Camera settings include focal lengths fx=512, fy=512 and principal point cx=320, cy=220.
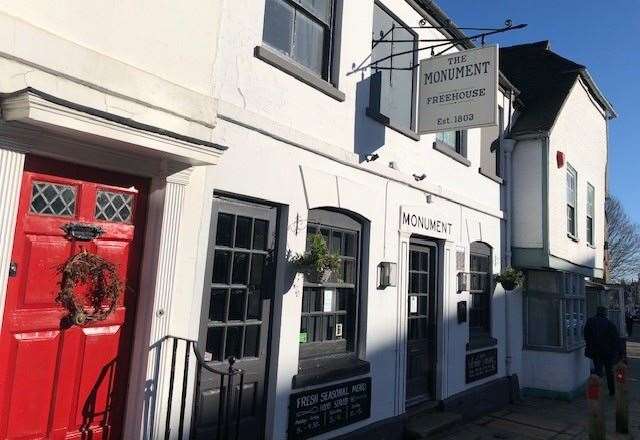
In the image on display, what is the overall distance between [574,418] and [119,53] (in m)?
8.58

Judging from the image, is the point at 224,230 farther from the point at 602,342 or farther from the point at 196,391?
the point at 602,342

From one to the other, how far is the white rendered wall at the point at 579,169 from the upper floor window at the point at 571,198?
0.14 metres

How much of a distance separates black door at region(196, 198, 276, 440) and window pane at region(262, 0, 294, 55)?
5.53 feet

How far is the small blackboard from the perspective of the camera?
8.23 meters

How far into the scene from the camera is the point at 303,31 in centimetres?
550

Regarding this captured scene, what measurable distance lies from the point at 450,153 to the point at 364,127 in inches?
98.5

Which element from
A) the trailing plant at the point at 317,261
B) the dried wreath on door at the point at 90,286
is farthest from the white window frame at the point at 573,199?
the dried wreath on door at the point at 90,286

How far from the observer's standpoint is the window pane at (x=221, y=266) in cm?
439

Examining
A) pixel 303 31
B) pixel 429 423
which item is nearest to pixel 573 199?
pixel 429 423

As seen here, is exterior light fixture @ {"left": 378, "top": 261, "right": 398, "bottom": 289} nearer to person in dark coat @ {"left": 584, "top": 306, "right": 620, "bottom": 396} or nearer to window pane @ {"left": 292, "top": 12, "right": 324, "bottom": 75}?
window pane @ {"left": 292, "top": 12, "right": 324, "bottom": 75}

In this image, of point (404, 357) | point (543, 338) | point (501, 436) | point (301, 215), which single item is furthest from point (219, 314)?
point (543, 338)

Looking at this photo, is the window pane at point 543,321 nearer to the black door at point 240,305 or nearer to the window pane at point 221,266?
the black door at point 240,305

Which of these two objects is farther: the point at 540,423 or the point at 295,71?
the point at 540,423

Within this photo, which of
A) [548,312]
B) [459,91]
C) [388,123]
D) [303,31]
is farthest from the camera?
[548,312]
